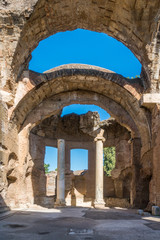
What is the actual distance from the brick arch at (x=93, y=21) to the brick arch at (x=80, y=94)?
127 centimetres

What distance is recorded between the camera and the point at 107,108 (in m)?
11.7

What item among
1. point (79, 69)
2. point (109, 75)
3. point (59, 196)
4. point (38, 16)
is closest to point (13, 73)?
point (38, 16)

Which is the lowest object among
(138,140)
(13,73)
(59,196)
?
(59,196)

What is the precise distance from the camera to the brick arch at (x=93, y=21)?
25.9 feet

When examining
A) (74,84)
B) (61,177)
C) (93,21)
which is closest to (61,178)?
(61,177)

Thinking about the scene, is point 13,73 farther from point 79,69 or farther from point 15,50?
point 79,69

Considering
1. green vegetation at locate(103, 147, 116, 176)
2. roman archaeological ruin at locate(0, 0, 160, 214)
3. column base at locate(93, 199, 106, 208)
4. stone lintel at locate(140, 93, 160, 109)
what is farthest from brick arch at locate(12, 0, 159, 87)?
green vegetation at locate(103, 147, 116, 176)

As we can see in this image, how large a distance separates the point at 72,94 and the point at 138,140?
409 centimetres

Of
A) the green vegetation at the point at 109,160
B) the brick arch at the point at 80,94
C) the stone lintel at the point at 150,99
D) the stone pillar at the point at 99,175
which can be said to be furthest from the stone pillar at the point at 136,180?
the green vegetation at the point at 109,160

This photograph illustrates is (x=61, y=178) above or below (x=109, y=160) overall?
below

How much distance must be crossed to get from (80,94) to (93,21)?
12.6 ft

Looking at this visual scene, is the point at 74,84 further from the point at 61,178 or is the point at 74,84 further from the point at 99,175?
the point at 61,178

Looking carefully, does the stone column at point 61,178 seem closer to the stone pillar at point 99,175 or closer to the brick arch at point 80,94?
the stone pillar at point 99,175

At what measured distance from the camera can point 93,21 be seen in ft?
28.9
